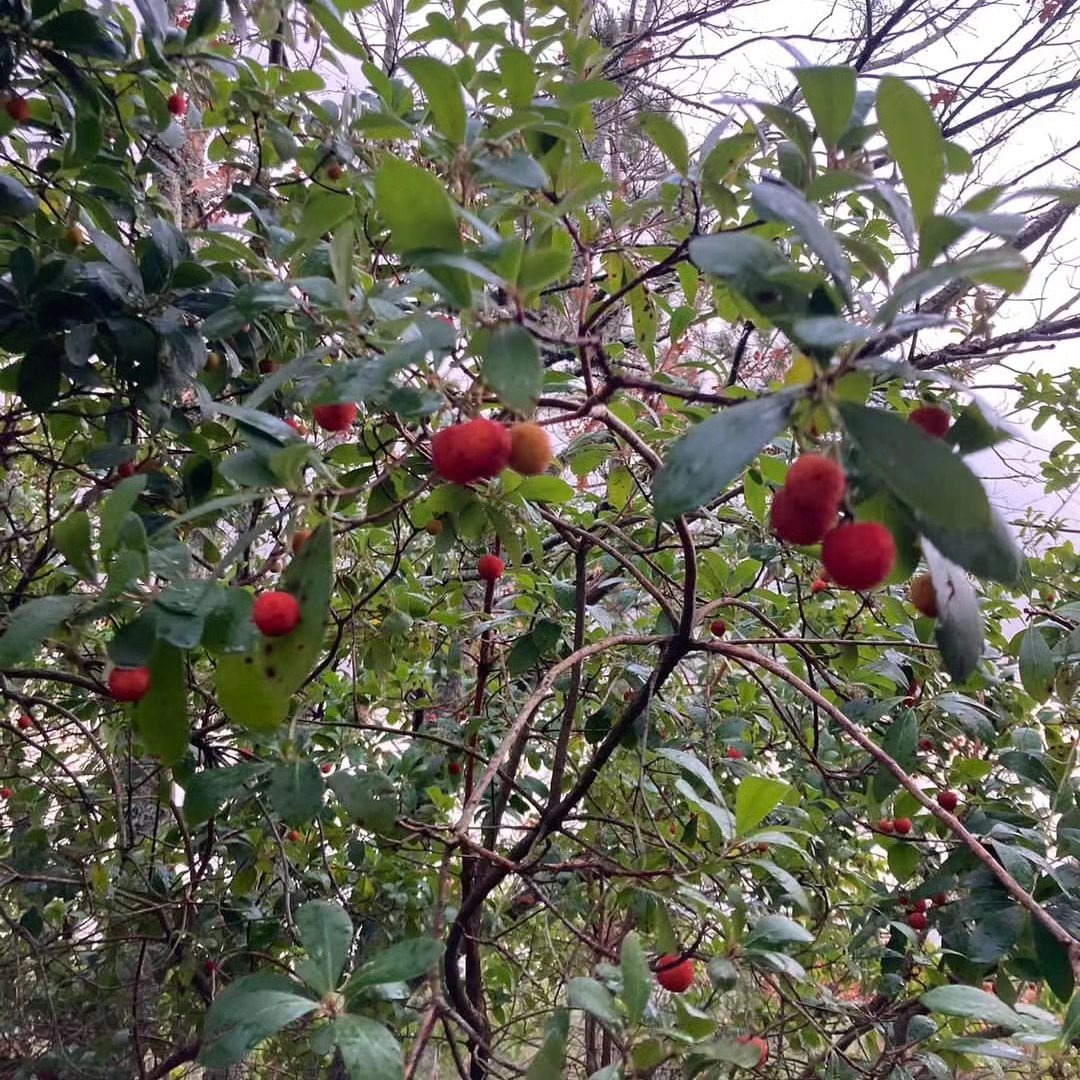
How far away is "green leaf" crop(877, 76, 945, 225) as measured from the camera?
0.55 m

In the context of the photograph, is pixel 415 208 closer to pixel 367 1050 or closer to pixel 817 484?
pixel 817 484

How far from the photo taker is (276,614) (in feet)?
2.17

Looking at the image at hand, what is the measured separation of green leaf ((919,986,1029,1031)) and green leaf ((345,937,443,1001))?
47 cm

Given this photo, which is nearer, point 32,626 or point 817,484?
point 817,484

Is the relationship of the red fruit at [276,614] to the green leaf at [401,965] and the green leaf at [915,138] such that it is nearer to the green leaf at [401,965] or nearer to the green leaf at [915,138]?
the green leaf at [401,965]

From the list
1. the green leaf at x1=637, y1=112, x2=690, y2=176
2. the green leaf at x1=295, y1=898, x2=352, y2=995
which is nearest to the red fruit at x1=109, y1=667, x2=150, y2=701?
the green leaf at x1=295, y1=898, x2=352, y2=995

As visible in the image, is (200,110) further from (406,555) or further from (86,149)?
(406,555)

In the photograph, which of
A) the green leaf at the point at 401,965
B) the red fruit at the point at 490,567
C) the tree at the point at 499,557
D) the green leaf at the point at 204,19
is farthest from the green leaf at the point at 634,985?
the green leaf at the point at 204,19

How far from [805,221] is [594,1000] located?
64cm

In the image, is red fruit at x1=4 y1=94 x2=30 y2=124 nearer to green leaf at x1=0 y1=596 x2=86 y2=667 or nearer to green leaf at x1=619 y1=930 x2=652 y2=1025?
green leaf at x1=0 y1=596 x2=86 y2=667

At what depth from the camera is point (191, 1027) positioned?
1.73 meters

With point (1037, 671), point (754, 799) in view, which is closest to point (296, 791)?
point (754, 799)

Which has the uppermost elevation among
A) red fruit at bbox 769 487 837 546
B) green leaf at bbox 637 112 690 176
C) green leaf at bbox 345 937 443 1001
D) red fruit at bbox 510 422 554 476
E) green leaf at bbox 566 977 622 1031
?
green leaf at bbox 637 112 690 176

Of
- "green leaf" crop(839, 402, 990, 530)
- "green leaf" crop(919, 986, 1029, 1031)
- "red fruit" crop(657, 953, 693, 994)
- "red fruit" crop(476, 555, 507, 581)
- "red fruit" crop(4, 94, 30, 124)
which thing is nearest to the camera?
"green leaf" crop(839, 402, 990, 530)
